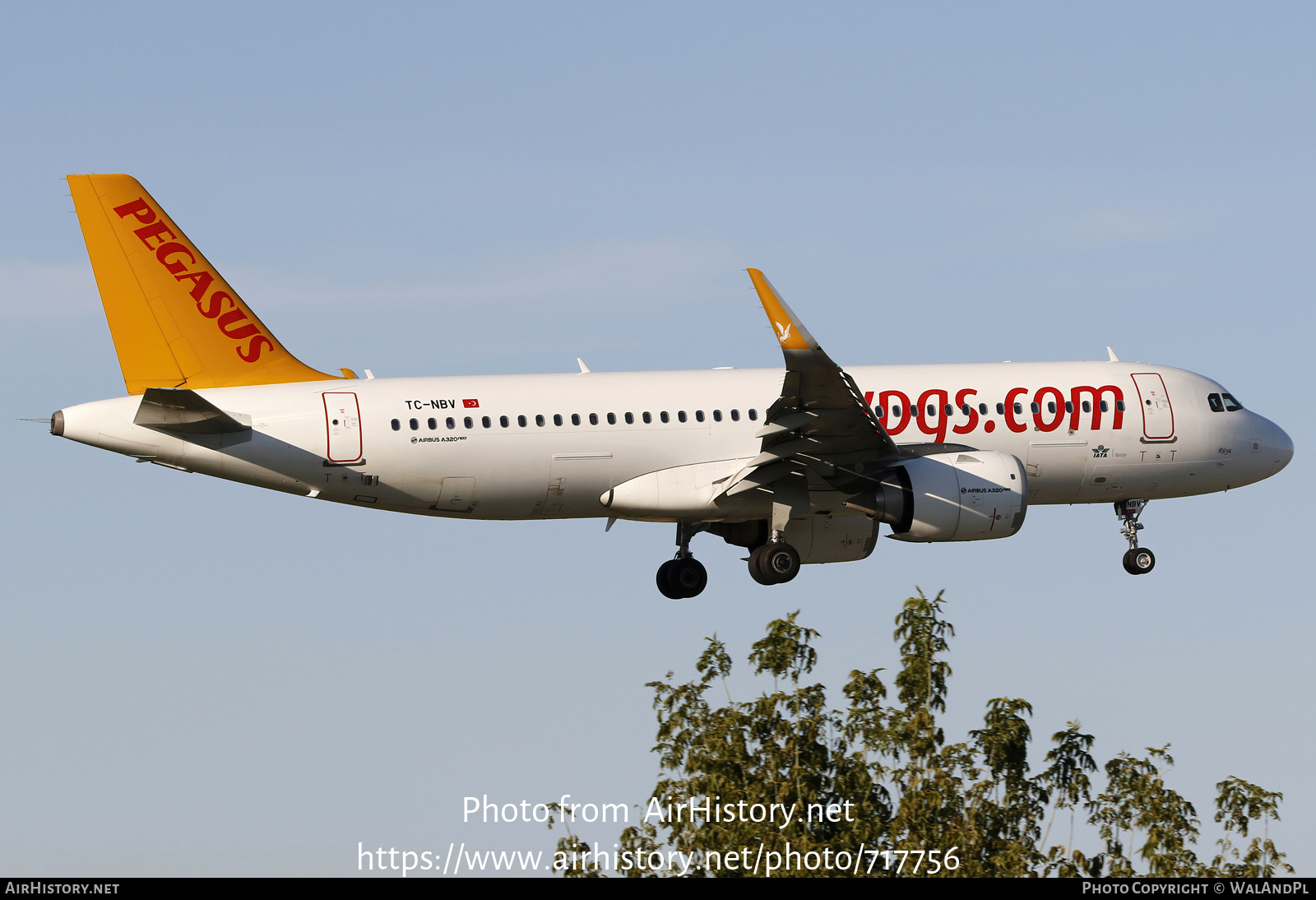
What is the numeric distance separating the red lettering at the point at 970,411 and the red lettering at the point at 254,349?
1586 cm

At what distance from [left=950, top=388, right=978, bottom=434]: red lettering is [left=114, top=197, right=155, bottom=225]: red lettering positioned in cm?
1876

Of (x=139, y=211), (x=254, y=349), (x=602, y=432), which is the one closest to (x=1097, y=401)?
(x=602, y=432)

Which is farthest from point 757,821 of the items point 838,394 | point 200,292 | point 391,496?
point 200,292

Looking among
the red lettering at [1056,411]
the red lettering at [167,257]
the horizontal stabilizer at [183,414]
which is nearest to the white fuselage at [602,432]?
the red lettering at [1056,411]

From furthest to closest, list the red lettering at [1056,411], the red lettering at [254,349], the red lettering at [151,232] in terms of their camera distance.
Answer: the red lettering at [1056,411]
the red lettering at [254,349]
the red lettering at [151,232]

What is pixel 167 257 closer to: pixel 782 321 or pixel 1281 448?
pixel 782 321

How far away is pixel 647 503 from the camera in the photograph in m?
39.9

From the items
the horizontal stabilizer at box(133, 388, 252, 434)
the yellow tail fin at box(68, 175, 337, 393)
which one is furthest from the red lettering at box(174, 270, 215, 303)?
the horizontal stabilizer at box(133, 388, 252, 434)

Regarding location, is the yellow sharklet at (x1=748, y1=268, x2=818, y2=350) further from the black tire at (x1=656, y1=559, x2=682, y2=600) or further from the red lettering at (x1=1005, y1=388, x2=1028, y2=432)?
the black tire at (x1=656, y1=559, x2=682, y2=600)

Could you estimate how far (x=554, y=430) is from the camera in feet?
130

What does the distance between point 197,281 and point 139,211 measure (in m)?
2.01

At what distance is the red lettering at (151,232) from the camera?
130ft

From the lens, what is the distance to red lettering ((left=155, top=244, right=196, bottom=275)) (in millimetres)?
39562

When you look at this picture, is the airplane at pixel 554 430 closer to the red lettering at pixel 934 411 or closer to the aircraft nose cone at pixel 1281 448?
the red lettering at pixel 934 411
